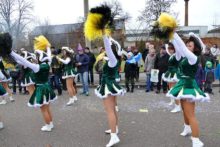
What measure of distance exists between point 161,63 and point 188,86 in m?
5.79

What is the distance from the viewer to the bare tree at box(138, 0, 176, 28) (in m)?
24.0

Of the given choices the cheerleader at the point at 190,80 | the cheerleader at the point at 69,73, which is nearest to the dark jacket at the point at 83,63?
the cheerleader at the point at 69,73

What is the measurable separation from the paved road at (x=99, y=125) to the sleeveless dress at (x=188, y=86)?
3.16 feet

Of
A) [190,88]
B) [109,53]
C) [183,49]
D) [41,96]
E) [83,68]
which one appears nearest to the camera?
[183,49]

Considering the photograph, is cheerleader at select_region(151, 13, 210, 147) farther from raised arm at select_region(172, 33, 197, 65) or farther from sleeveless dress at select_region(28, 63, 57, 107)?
sleeveless dress at select_region(28, 63, 57, 107)

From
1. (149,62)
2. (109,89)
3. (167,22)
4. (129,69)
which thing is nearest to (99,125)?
(109,89)

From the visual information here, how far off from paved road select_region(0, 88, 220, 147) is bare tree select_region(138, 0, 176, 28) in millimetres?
15649

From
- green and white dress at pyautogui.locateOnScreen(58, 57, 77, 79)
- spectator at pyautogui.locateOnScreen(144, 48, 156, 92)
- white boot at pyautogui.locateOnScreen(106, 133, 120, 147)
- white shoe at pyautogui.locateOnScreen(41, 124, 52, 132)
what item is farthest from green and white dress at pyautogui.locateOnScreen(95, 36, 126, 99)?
spectator at pyautogui.locateOnScreen(144, 48, 156, 92)

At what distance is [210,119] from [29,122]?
4.33m

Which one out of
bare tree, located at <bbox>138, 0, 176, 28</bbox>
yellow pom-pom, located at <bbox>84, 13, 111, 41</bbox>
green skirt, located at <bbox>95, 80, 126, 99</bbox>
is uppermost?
bare tree, located at <bbox>138, 0, 176, 28</bbox>

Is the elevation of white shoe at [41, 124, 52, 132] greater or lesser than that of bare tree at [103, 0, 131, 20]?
lesser

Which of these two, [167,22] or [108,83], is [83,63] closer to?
[108,83]

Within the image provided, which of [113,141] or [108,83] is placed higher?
[108,83]

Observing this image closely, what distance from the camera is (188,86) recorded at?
5.00 m
